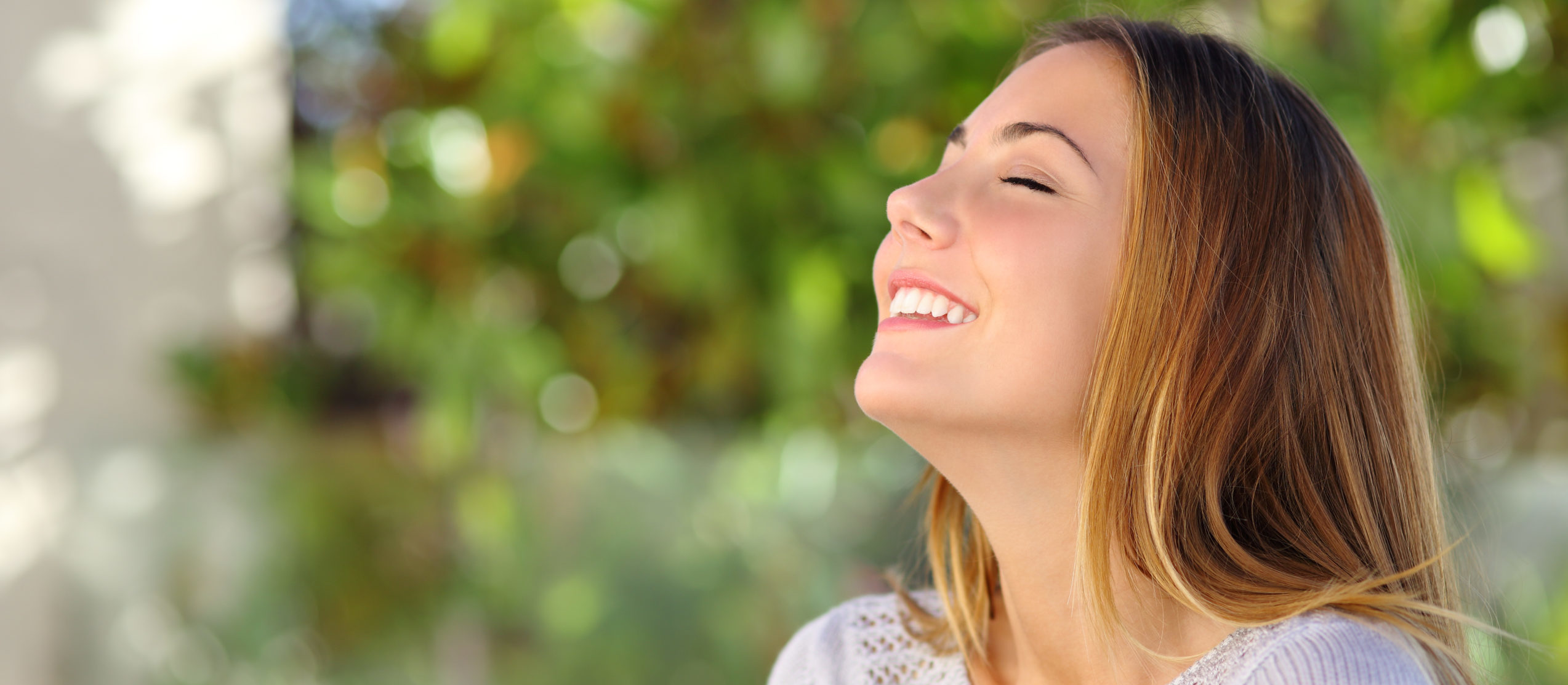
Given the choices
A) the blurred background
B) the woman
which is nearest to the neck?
the woman

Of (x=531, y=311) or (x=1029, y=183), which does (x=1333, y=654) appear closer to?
(x=1029, y=183)

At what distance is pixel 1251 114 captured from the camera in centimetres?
63

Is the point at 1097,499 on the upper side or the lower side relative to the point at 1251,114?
lower

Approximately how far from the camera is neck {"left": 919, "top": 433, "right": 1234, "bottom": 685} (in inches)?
24.1

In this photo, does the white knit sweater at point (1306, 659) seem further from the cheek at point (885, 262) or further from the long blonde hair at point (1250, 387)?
the cheek at point (885, 262)

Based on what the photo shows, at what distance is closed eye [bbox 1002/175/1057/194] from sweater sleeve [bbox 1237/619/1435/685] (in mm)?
240

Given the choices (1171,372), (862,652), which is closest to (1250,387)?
(1171,372)

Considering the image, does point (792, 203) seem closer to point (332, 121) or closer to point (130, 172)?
point (332, 121)

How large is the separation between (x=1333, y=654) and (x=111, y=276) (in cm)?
169

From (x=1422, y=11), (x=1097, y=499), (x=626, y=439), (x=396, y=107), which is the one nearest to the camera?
(x=1097, y=499)

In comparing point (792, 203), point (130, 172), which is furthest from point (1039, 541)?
point (130, 172)

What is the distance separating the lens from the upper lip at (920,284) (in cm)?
61

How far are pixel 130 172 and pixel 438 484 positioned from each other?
654 mm

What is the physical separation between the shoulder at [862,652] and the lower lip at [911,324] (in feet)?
0.74
